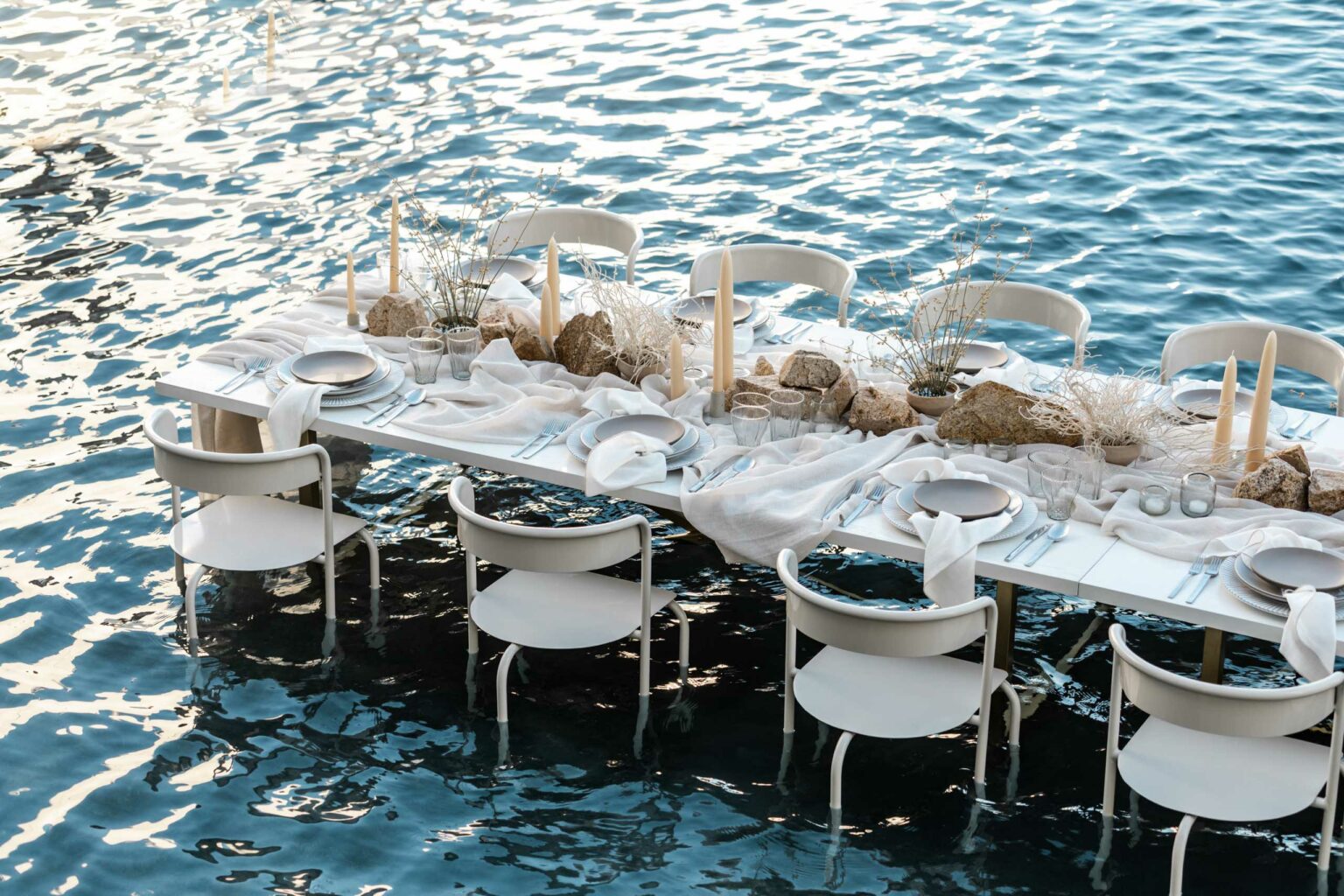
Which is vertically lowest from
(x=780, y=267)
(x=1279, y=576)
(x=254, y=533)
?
(x=254, y=533)

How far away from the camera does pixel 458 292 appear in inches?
220

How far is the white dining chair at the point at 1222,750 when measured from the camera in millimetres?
3461

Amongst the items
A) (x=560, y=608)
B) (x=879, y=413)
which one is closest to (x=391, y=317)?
(x=560, y=608)

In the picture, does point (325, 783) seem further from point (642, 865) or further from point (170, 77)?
point (170, 77)

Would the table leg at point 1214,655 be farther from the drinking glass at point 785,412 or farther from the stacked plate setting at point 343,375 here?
the stacked plate setting at point 343,375

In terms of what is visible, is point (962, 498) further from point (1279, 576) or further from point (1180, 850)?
point (1180, 850)

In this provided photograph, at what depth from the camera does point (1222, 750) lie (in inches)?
151

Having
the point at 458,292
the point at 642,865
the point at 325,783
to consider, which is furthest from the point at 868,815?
the point at 458,292

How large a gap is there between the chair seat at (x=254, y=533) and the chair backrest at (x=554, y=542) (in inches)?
31.2

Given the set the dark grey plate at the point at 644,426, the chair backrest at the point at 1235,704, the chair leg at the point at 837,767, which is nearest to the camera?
the chair backrest at the point at 1235,704

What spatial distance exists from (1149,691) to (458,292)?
9.86ft

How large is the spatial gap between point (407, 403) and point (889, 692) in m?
1.89

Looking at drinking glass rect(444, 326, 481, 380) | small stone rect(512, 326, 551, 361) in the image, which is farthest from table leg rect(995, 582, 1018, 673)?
drinking glass rect(444, 326, 481, 380)

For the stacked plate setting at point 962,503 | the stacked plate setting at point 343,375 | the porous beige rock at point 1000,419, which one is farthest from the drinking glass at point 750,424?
the stacked plate setting at point 343,375
